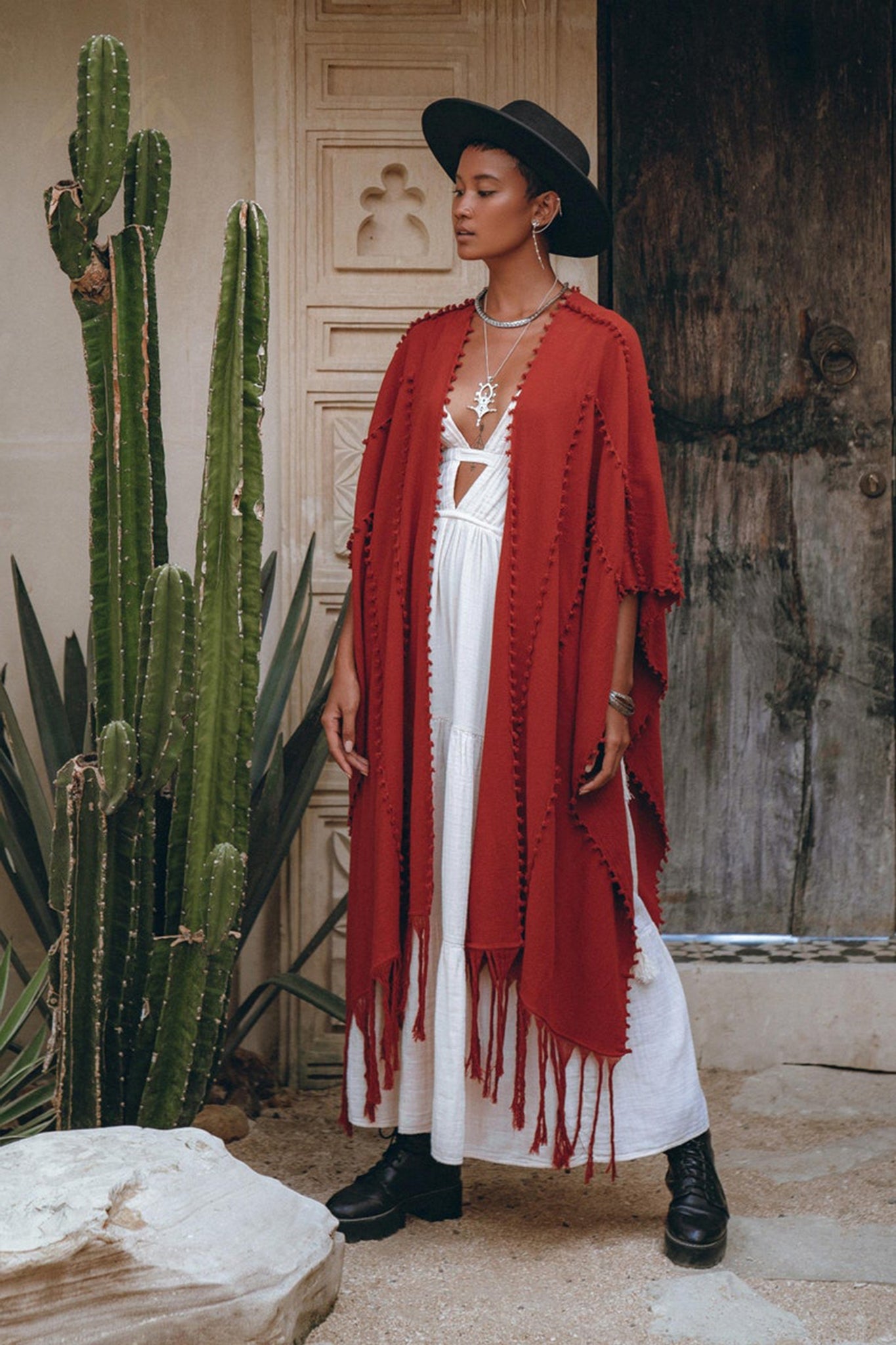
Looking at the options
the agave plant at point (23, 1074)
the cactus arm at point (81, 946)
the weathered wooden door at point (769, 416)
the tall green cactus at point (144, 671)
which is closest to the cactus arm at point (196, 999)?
the tall green cactus at point (144, 671)

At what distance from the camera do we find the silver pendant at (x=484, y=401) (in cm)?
276

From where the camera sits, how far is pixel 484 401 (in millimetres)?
2766

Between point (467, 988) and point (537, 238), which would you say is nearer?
point (467, 988)

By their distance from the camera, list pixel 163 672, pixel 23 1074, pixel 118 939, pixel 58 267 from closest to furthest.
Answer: pixel 163 672
pixel 118 939
pixel 23 1074
pixel 58 267

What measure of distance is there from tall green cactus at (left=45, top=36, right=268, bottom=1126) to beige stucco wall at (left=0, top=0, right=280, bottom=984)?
92 cm

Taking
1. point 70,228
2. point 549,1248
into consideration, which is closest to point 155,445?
point 70,228

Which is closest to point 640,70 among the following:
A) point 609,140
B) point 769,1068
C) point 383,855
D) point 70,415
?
point 609,140

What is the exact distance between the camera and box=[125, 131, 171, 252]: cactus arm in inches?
108

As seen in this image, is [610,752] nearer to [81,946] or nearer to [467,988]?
[467,988]

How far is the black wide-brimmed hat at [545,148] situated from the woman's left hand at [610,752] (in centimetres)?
93

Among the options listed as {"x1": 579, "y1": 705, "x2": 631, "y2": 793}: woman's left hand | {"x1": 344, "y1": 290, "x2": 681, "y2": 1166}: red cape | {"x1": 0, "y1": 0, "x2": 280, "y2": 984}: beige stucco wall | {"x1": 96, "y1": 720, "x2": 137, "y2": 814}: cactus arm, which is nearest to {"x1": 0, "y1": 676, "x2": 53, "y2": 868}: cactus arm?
{"x1": 0, "y1": 0, "x2": 280, "y2": 984}: beige stucco wall

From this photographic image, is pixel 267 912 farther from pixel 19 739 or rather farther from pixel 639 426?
pixel 639 426

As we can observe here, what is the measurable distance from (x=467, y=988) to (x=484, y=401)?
110 cm

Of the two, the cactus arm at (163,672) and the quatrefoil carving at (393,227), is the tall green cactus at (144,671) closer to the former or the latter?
the cactus arm at (163,672)
